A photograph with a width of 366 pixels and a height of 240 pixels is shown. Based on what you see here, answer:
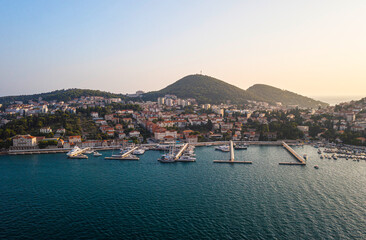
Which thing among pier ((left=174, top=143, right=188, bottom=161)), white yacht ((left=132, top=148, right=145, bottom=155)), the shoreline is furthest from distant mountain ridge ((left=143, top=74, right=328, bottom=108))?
white yacht ((left=132, top=148, right=145, bottom=155))

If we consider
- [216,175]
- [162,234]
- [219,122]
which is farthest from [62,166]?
[219,122]

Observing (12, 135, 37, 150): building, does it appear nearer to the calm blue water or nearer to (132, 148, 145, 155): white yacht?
the calm blue water

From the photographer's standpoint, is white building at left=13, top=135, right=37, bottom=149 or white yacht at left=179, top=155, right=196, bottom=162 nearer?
white yacht at left=179, top=155, right=196, bottom=162

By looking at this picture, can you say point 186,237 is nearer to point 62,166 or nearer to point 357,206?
point 357,206

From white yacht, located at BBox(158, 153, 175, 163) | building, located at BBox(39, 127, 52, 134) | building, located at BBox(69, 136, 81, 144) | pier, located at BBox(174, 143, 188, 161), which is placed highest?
building, located at BBox(39, 127, 52, 134)

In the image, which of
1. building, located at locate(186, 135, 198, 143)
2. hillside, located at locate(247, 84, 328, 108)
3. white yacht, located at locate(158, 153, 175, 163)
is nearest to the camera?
white yacht, located at locate(158, 153, 175, 163)

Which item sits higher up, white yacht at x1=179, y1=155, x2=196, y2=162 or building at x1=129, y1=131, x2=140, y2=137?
building at x1=129, y1=131, x2=140, y2=137

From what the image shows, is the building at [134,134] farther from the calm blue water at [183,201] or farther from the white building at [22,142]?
the calm blue water at [183,201]

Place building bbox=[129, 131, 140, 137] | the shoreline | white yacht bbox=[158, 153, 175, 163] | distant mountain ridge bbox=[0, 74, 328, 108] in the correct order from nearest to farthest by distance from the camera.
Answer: white yacht bbox=[158, 153, 175, 163]
the shoreline
building bbox=[129, 131, 140, 137]
distant mountain ridge bbox=[0, 74, 328, 108]
